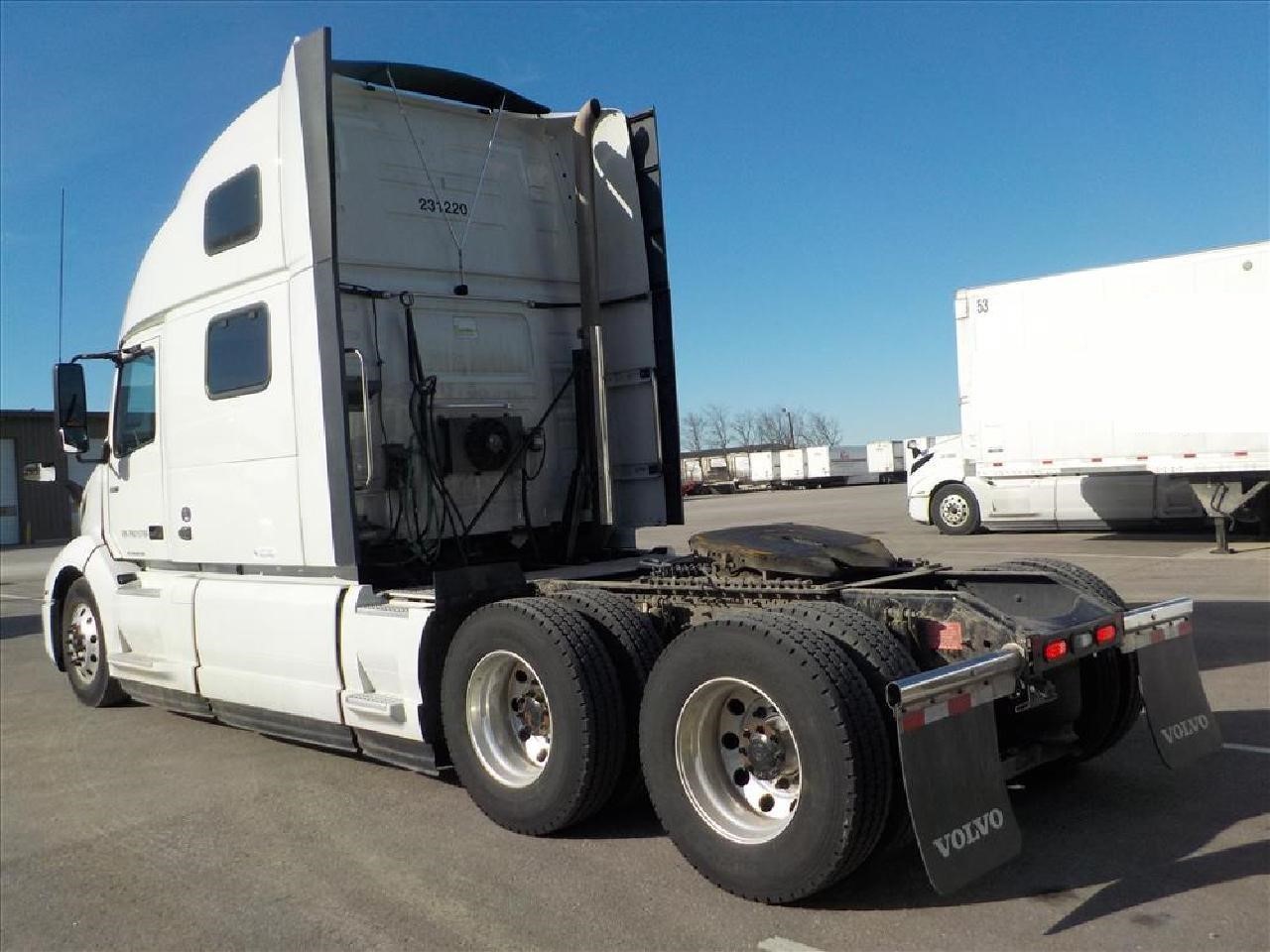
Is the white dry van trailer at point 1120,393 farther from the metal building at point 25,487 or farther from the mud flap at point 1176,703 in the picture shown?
the metal building at point 25,487

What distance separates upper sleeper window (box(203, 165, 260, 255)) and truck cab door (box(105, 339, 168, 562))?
113 cm

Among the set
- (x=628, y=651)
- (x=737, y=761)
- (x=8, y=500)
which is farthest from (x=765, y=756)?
(x=8, y=500)

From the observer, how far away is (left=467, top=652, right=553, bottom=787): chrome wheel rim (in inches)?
198

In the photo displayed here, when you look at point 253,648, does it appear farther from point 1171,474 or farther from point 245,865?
point 1171,474

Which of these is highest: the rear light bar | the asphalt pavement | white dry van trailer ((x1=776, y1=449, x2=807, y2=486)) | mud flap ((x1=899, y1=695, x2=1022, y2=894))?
white dry van trailer ((x1=776, y1=449, x2=807, y2=486))

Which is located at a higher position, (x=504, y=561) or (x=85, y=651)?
(x=504, y=561)

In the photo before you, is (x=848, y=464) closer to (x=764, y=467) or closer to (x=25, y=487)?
(x=764, y=467)

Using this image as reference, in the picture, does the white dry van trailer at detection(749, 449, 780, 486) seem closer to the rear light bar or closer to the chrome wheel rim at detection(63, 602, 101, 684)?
the chrome wheel rim at detection(63, 602, 101, 684)

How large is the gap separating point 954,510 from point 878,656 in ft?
53.2

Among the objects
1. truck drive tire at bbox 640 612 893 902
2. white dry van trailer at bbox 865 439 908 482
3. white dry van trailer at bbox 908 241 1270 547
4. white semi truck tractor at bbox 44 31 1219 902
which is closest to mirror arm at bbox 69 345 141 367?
white semi truck tractor at bbox 44 31 1219 902

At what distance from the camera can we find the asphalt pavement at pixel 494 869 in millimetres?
3775

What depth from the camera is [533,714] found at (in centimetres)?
509

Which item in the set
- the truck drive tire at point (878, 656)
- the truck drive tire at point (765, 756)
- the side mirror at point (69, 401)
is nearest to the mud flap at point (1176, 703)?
the truck drive tire at point (878, 656)

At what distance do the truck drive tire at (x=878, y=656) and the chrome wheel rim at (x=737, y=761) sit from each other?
34 cm
